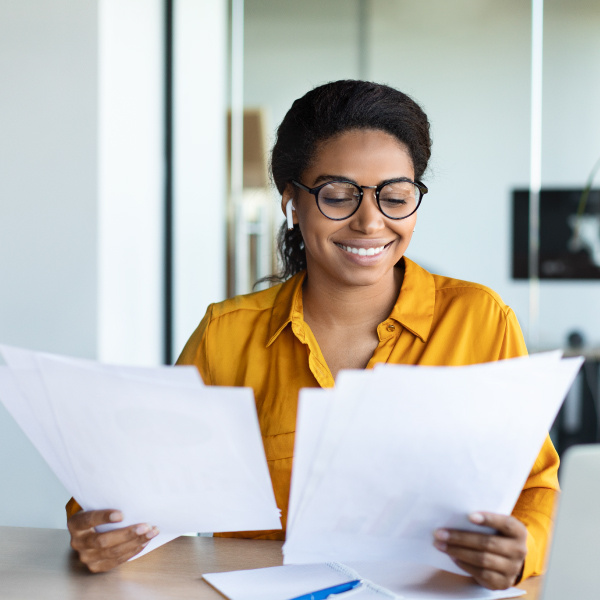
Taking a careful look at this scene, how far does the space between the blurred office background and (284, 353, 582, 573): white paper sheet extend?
1141mm

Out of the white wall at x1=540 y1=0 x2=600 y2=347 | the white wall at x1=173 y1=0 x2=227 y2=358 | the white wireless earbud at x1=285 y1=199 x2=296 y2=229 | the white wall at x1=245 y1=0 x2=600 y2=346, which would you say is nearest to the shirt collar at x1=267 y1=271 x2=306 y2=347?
the white wireless earbud at x1=285 y1=199 x2=296 y2=229

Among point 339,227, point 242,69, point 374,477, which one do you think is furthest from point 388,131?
point 242,69

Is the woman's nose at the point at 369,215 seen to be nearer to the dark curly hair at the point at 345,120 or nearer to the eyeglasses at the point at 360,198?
the eyeglasses at the point at 360,198

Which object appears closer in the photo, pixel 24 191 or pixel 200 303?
pixel 24 191

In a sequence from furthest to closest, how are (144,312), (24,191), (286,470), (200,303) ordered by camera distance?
(200,303) < (144,312) < (24,191) < (286,470)

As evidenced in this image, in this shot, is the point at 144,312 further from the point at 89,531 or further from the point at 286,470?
the point at 89,531

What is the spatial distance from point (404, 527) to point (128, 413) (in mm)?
333

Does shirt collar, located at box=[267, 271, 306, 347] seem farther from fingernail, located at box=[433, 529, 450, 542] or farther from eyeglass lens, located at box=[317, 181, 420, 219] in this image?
fingernail, located at box=[433, 529, 450, 542]

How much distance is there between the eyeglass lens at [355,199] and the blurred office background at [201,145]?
2.44 ft

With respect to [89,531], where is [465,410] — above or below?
above

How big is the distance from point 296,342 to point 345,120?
42 centimetres

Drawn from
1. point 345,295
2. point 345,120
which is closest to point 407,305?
point 345,295

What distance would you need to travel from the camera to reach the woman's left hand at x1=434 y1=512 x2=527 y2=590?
79 cm

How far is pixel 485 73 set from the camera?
3.14 metres
